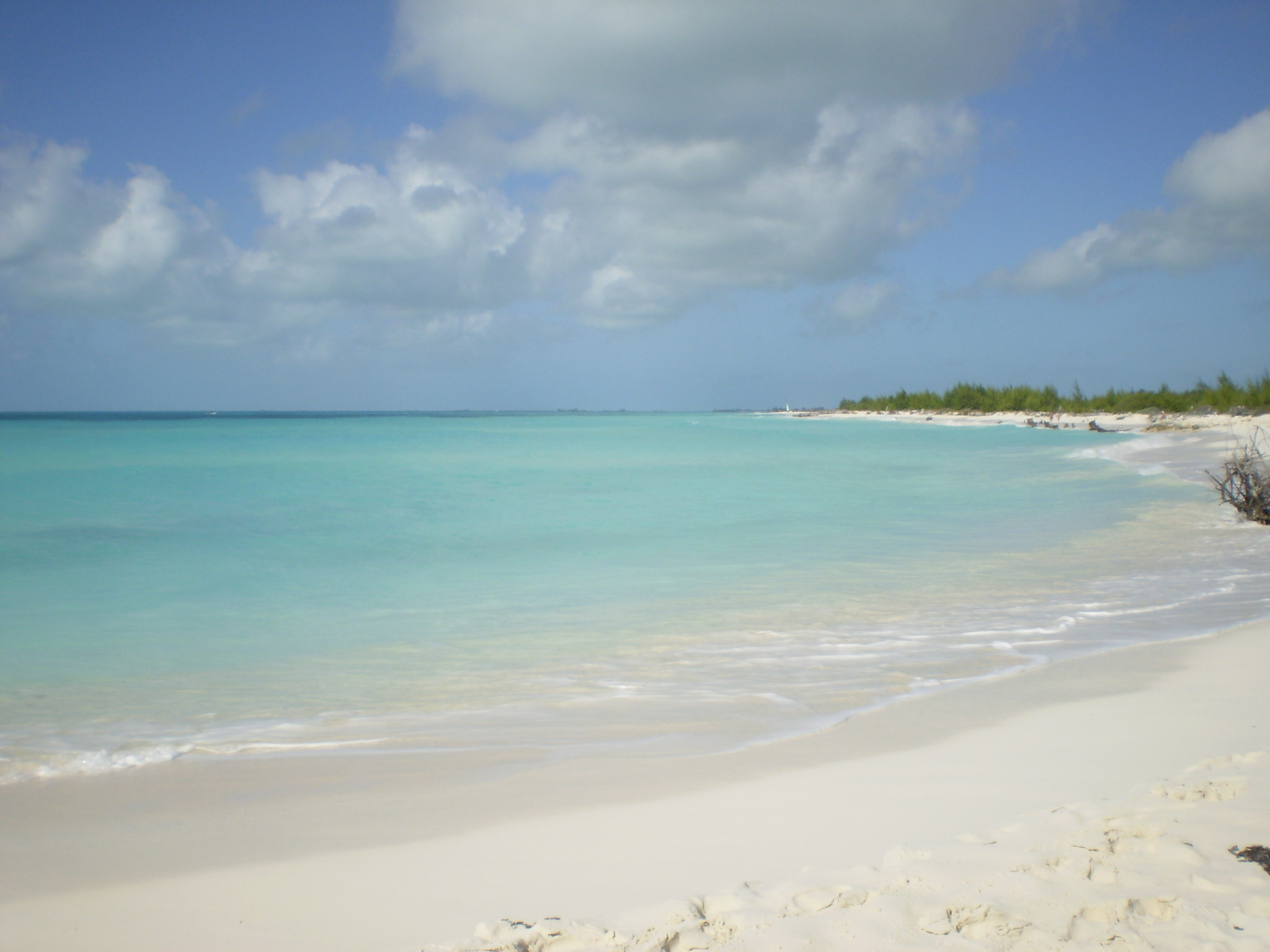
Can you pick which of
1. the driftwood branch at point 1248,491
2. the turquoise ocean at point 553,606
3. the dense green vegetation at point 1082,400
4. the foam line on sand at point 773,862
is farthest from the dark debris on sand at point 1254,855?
the dense green vegetation at point 1082,400

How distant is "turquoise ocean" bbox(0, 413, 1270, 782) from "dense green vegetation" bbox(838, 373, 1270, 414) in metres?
24.0

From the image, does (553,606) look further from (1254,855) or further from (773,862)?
(1254,855)

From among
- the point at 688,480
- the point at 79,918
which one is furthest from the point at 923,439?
the point at 79,918

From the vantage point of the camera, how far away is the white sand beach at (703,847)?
194 cm

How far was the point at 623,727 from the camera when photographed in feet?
12.0

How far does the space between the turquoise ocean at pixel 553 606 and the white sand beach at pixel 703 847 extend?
0.41 metres

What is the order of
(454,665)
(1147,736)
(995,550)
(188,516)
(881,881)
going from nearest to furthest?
(881,881), (1147,736), (454,665), (995,550), (188,516)

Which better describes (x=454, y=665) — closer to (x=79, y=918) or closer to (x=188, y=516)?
(x=79, y=918)

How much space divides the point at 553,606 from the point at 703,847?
4251 mm

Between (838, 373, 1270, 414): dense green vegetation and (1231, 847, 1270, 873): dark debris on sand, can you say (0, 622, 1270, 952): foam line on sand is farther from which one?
(838, 373, 1270, 414): dense green vegetation

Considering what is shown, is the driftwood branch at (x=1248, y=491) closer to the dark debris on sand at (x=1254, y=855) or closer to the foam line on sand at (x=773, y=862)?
the foam line on sand at (x=773, y=862)

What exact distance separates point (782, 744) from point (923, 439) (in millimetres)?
37802

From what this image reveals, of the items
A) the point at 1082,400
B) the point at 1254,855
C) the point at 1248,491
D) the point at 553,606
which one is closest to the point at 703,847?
the point at 1254,855

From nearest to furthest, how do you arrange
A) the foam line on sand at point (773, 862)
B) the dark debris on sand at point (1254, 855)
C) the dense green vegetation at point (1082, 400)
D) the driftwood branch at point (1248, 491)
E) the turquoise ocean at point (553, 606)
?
the foam line on sand at point (773, 862)
the dark debris on sand at point (1254, 855)
the turquoise ocean at point (553, 606)
the driftwood branch at point (1248, 491)
the dense green vegetation at point (1082, 400)
